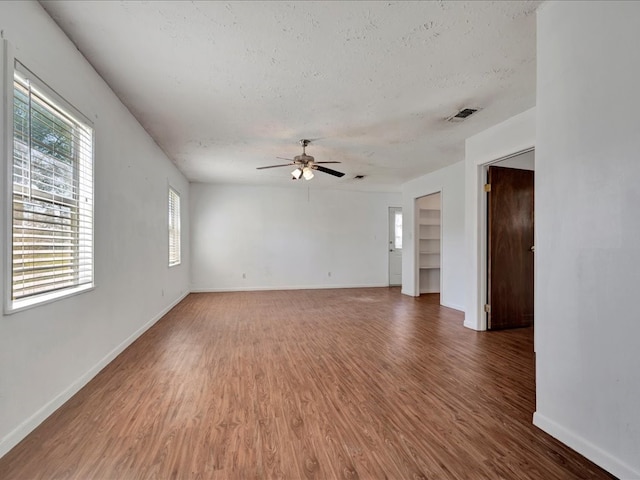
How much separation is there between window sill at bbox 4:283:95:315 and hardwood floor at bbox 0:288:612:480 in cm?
75

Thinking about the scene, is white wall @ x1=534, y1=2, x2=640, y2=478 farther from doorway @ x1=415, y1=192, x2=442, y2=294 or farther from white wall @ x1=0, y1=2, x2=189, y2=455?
doorway @ x1=415, y1=192, x2=442, y2=294

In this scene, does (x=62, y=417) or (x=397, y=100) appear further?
(x=397, y=100)

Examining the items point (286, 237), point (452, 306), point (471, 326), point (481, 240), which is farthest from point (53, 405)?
point (286, 237)

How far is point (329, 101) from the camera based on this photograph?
301 centimetres

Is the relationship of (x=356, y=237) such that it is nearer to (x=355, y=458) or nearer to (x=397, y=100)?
(x=397, y=100)

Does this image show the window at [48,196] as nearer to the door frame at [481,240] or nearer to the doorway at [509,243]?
the door frame at [481,240]

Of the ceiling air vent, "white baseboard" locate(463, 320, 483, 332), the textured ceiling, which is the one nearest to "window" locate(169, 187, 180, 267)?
the textured ceiling

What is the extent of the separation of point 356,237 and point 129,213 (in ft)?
18.5

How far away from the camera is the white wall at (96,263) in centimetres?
167

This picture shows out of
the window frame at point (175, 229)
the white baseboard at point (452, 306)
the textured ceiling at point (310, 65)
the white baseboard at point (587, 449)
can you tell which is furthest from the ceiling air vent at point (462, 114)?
the window frame at point (175, 229)

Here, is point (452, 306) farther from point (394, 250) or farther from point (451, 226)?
point (394, 250)

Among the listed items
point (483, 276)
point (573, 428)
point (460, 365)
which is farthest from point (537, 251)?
point (483, 276)

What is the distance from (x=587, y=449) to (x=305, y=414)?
155 centimetres

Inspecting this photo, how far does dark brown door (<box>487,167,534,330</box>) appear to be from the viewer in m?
3.88
